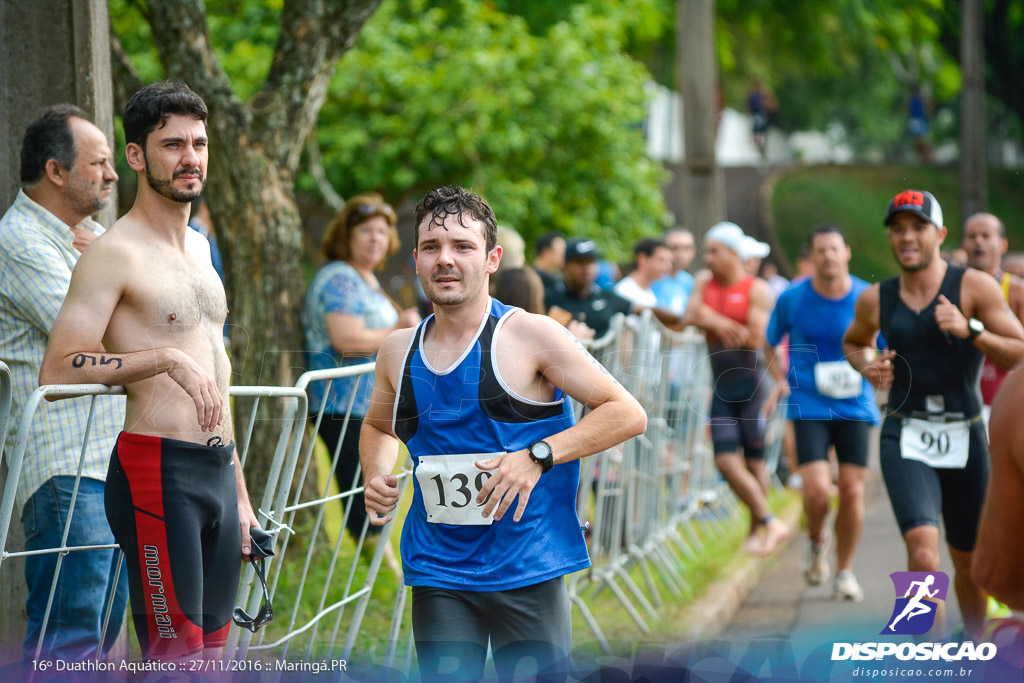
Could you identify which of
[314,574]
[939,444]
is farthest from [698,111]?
[314,574]

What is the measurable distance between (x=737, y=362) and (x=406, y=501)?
3374mm

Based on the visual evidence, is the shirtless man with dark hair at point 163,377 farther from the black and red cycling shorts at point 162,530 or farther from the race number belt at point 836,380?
the race number belt at point 836,380

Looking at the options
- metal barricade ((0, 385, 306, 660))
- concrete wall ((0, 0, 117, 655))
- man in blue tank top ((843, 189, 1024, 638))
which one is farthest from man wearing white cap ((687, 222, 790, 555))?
concrete wall ((0, 0, 117, 655))

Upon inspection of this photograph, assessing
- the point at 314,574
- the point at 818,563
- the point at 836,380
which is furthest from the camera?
the point at 818,563

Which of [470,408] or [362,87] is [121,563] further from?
[362,87]

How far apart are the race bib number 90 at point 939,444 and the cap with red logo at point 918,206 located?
915mm

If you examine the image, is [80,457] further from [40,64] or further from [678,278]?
[678,278]

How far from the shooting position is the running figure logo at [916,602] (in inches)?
145

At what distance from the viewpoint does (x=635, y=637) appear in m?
5.98

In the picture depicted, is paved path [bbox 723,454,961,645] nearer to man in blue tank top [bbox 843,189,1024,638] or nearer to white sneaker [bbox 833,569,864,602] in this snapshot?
white sneaker [bbox 833,569,864,602]

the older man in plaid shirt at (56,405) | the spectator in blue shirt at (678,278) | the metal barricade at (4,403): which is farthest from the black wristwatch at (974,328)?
the spectator in blue shirt at (678,278)

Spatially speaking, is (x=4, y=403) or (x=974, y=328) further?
(x=974, y=328)

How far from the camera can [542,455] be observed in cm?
306

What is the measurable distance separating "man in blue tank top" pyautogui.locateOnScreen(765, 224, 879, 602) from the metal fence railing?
0.90m
